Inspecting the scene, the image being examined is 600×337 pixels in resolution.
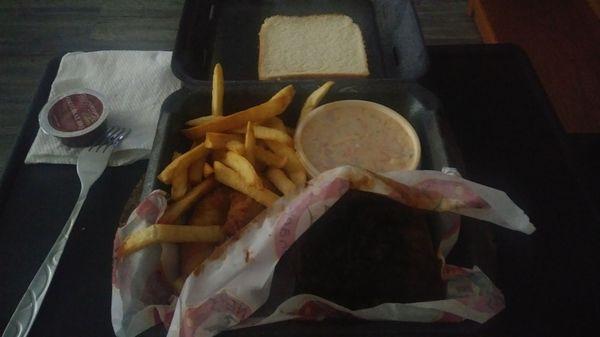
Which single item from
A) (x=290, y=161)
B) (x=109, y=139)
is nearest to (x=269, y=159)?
(x=290, y=161)

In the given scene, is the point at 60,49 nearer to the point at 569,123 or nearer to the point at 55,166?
the point at 55,166

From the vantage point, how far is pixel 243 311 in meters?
0.79

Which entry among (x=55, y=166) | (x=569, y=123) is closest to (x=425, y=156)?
(x=55, y=166)

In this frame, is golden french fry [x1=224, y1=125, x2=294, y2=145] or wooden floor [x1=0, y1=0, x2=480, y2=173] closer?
golden french fry [x1=224, y1=125, x2=294, y2=145]

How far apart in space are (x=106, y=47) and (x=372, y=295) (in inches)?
84.3

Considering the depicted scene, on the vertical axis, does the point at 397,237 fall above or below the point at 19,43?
above

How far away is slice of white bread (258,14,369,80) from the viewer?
1.46 metres

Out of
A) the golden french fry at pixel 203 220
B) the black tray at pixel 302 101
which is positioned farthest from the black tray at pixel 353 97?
the golden french fry at pixel 203 220

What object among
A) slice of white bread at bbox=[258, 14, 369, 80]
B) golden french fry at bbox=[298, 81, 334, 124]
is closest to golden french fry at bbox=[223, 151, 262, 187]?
golden french fry at bbox=[298, 81, 334, 124]

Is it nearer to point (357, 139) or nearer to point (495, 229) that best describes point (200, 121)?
point (357, 139)

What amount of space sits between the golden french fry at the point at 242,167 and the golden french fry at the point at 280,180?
0.08m

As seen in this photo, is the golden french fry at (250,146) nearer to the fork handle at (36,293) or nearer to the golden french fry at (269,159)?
the golden french fry at (269,159)

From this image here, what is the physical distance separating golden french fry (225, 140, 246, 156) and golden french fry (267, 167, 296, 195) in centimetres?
8

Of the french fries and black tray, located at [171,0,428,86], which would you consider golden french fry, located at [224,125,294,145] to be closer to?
the french fries
